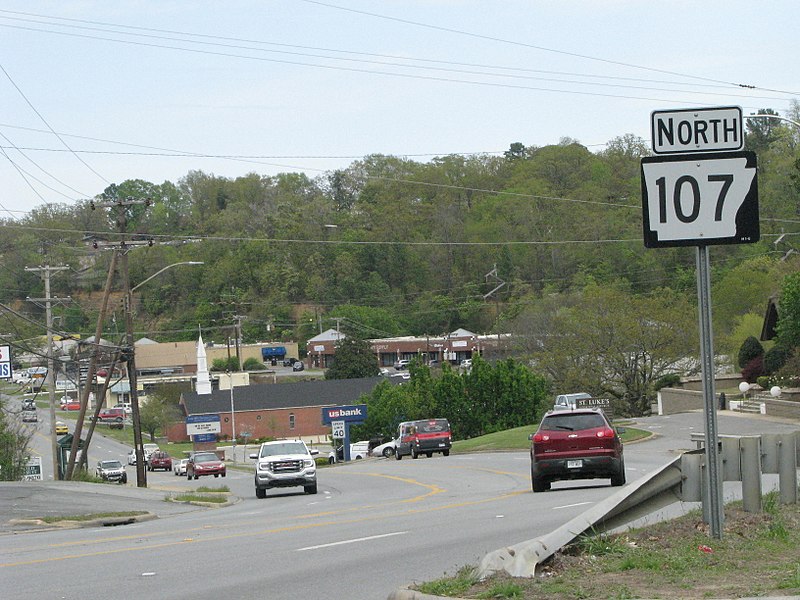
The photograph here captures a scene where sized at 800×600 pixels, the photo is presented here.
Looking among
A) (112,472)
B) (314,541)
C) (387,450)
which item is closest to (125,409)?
(387,450)

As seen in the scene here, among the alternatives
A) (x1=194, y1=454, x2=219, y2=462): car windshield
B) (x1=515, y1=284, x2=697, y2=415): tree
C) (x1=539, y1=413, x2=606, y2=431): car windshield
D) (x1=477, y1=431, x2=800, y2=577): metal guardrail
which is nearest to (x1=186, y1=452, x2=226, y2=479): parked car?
(x1=194, y1=454, x2=219, y2=462): car windshield

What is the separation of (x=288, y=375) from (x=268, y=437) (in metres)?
33.9

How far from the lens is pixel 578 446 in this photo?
2297 cm

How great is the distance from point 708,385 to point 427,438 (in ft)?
144

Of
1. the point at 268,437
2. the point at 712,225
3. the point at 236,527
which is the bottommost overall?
the point at 268,437

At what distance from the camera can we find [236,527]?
19188 mm

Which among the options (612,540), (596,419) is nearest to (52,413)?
(596,419)

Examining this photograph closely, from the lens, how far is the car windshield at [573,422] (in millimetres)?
23047

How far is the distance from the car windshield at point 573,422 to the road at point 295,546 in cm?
133

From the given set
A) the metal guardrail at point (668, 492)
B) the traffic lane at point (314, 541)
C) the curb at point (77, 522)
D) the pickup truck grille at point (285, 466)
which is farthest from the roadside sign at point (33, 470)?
the metal guardrail at point (668, 492)

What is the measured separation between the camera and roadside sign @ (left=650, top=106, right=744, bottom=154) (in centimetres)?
1020

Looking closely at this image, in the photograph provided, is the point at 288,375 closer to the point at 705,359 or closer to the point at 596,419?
the point at 596,419

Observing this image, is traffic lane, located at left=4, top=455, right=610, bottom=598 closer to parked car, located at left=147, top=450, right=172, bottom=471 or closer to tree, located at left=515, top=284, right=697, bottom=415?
tree, located at left=515, top=284, right=697, bottom=415

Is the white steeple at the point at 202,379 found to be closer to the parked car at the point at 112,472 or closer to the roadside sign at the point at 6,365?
the parked car at the point at 112,472
